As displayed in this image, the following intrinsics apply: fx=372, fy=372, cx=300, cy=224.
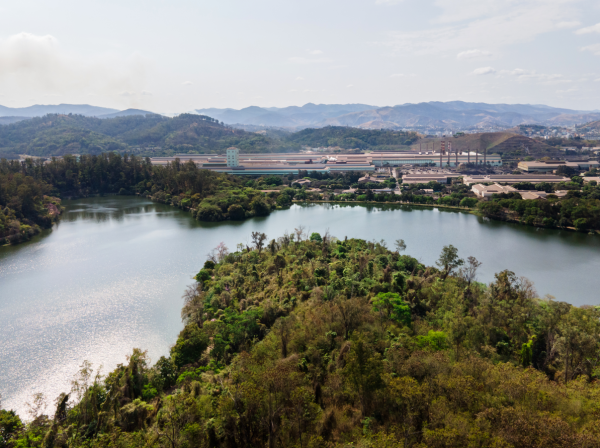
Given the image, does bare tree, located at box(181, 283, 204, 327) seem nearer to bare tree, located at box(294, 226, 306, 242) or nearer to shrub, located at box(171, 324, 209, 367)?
shrub, located at box(171, 324, 209, 367)

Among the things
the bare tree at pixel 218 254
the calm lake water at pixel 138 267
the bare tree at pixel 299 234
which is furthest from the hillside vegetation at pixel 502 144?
the bare tree at pixel 218 254

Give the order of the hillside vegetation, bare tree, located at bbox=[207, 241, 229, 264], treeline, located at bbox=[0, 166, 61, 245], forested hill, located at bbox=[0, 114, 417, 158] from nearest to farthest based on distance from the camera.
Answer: bare tree, located at bbox=[207, 241, 229, 264] → treeline, located at bbox=[0, 166, 61, 245] → the hillside vegetation → forested hill, located at bbox=[0, 114, 417, 158]

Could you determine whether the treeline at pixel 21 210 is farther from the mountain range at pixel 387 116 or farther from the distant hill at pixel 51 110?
the distant hill at pixel 51 110

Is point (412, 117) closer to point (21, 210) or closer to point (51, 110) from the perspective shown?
point (51, 110)

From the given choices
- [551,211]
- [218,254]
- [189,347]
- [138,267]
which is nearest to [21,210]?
[138,267]

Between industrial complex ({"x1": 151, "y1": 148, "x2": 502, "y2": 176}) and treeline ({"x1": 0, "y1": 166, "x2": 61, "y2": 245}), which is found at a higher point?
industrial complex ({"x1": 151, "y1": 148, "x2": 502, "y2": 176})

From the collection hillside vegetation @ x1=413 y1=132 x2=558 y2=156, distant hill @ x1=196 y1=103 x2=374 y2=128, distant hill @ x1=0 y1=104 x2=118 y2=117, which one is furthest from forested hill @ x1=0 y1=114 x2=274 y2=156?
distant hill @ x1=196 y1=103 x2=374 y2=128
